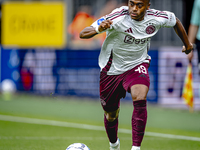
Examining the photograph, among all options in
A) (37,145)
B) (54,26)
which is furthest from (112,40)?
(54,26)

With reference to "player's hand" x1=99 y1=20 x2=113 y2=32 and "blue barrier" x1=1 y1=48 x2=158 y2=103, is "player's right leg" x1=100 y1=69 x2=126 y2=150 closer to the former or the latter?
"player's hand" x1=99 y1=20 x2=113 y2=32

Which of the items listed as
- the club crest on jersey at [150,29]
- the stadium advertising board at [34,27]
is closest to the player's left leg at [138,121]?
the club crest on jersey at [150,29]

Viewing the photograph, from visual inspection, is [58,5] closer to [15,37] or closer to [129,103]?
[15,37]

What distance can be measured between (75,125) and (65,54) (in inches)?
203

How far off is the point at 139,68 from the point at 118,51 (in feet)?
1.07

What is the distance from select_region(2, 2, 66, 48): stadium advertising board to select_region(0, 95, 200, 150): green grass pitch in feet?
11.1

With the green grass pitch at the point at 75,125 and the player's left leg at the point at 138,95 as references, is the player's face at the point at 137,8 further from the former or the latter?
the green grass pitch at the point at 75,125

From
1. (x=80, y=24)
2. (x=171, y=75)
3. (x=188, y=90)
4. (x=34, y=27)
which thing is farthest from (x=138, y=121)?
(x=80, y=24)

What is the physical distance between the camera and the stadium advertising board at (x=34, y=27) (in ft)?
53.5

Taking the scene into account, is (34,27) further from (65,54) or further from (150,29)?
(150,29)

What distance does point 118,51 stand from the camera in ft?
17.9

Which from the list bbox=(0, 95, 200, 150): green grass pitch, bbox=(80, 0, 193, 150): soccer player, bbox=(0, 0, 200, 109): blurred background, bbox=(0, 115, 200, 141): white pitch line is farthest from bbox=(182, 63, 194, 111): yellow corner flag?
bbox=(80, 0, 193, 150): soccer player

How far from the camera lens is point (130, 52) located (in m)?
5.41

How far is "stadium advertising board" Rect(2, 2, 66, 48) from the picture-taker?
53.5ft
